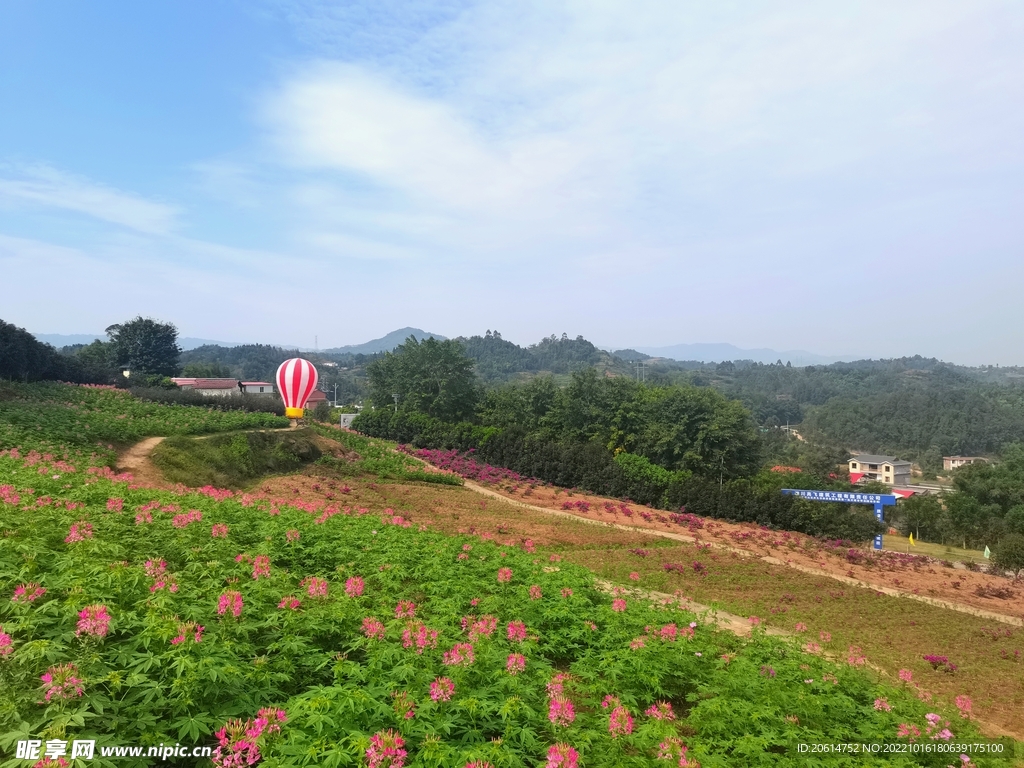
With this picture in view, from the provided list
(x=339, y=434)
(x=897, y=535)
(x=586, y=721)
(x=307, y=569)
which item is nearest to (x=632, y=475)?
(x=339, y=434)

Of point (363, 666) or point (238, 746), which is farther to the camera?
point (363, 666)

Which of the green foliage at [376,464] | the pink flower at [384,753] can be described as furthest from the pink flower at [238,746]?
the green foliage at [376,464]

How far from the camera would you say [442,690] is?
359 cm

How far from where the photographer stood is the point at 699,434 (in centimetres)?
3025

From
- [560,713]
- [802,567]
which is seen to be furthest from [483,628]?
[802,567]

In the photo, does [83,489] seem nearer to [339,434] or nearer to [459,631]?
[459,631]

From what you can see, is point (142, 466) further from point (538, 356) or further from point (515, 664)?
point (538, 356)

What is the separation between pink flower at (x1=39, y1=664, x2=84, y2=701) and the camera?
280cm

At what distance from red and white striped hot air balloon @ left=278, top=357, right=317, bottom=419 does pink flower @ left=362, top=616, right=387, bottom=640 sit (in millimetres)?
18069

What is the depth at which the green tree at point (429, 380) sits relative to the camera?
39.3 meters

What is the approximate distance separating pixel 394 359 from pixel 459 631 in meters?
40.0

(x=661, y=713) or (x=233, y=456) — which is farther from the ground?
(x=661, y=713)

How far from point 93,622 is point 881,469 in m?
77.4

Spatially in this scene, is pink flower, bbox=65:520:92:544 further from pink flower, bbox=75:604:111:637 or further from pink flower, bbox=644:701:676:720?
pink flower, bbox=644:701:676:720
